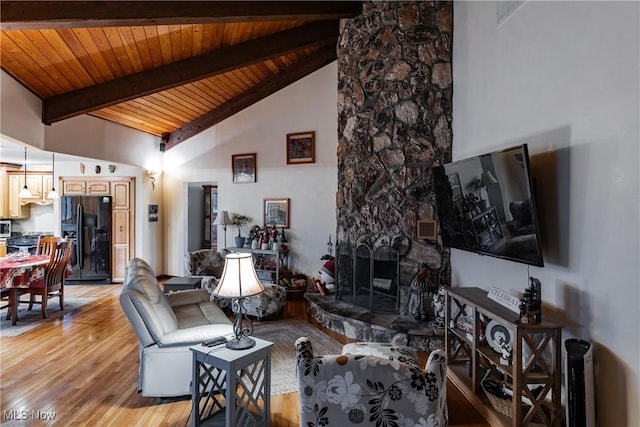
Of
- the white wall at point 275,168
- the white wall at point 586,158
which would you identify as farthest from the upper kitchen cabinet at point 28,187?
the white wall at point 586,158

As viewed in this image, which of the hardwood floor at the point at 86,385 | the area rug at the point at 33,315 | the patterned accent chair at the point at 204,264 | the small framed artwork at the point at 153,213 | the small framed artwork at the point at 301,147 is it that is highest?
the small framed artwork at the point at 301,147

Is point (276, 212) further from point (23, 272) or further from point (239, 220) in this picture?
point (23, 272)

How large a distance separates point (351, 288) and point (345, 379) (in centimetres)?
318

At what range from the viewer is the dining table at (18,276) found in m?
4.44

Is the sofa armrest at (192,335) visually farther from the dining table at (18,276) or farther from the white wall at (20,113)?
the dining table at (18,276)

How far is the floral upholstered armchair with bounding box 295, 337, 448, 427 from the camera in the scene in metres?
1.53

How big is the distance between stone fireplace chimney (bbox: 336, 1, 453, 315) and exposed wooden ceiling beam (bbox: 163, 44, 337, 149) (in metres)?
1.38

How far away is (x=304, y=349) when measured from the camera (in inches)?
66.8

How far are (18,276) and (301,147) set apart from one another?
428 centimetres

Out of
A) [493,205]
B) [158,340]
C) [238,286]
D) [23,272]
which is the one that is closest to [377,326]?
[493,205]

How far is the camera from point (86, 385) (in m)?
3.03

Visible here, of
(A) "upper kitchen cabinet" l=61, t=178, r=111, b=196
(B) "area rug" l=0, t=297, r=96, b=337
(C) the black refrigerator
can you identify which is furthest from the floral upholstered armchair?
(A) "upper kitchen cabinet" l=61, t=178, r=111, b=196

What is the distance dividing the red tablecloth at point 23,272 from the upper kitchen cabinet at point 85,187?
214 centimetres

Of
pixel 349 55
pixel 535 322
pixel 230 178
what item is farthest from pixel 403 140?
pixel 230 178
